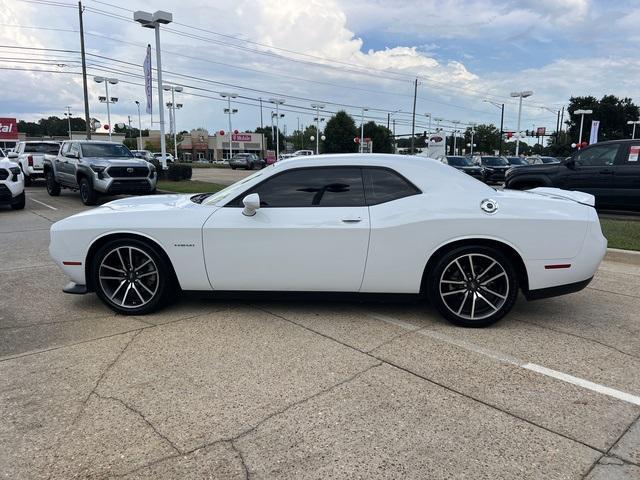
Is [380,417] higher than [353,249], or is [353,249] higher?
[353,249]

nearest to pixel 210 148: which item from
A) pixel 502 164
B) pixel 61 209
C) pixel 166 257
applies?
pixel 502 164

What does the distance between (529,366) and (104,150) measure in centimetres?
1412

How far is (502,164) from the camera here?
1051 inches

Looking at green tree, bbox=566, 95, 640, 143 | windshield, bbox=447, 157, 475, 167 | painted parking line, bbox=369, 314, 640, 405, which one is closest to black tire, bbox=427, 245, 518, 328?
painted parking line, bbox=369, 314, 640, 405

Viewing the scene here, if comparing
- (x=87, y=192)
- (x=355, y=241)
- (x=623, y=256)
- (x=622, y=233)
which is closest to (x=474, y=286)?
(x=355, y=241)

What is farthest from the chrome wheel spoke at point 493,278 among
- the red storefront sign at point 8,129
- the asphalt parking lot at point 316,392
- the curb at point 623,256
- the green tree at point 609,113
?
the green tree at point 609,113

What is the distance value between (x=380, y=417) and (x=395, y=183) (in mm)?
2187

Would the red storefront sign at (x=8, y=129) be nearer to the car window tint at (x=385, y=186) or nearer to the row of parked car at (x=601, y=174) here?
the row of parked car at (x=601, y=174)

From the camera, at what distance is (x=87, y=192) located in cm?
1367

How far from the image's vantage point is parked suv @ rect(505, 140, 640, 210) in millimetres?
10312

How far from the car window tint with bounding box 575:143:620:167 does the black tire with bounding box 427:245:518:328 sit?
8144 mm

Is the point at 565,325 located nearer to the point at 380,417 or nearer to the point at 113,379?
the point at 380,417

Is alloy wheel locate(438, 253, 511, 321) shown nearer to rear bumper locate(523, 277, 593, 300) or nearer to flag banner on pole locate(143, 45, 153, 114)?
rear bumper locate(523, 277, 593, 300)

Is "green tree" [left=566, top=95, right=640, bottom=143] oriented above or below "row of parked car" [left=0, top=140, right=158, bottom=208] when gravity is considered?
above
